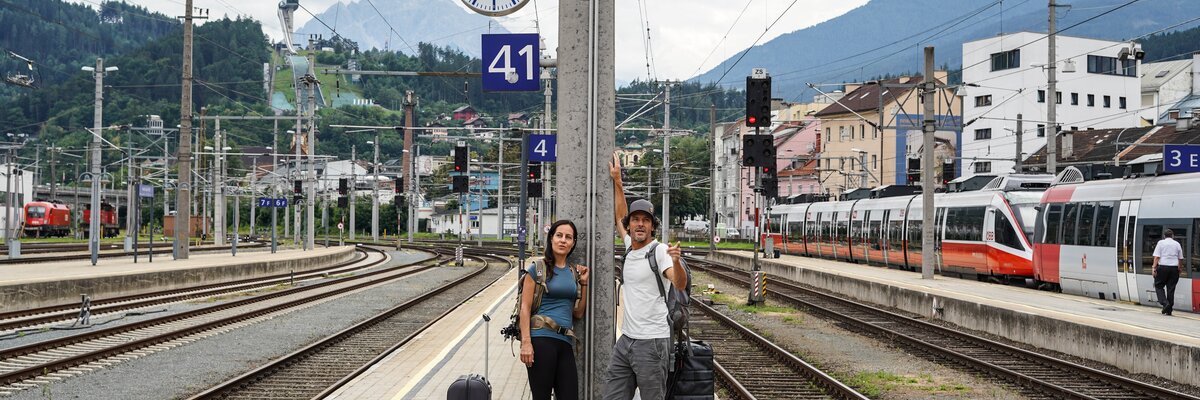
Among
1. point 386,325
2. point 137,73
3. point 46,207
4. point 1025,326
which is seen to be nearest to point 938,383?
point 1025,326

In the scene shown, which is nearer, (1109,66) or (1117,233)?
(1117,233)

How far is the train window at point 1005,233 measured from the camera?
31.5 metres

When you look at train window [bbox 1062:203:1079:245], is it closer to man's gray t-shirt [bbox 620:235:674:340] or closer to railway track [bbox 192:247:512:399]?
railway track [bbox 192:247:512:399]

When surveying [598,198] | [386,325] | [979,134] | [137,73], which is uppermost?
[137,73]

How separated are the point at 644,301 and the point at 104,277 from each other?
25.6 meters

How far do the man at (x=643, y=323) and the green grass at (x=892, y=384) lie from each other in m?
6.82

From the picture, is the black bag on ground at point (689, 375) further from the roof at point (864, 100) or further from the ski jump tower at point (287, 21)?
the roof at point (864, 100)

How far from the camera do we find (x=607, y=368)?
802 centimetres

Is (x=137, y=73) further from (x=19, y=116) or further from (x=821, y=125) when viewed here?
(x=821, y=125)

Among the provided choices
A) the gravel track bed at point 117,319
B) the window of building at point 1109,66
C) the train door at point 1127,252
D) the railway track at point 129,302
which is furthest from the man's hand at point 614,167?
the window of building at point 1109,66

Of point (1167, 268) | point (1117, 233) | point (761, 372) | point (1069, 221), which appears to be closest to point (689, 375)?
point (761, 372)

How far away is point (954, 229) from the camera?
3528cm

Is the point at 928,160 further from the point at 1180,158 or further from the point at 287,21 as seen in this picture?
the point at 287,21

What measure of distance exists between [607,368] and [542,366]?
0.50m
